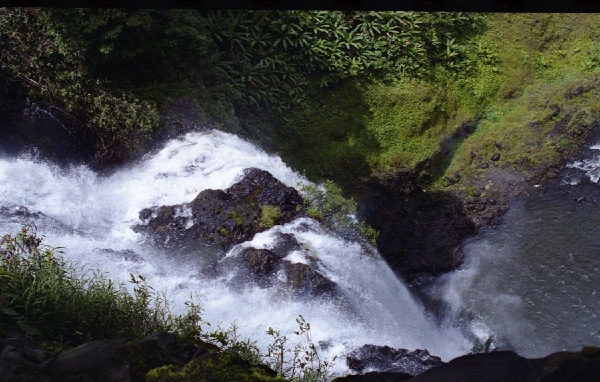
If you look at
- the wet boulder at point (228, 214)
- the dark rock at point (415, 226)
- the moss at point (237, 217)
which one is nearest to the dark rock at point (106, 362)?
A: the wet boulder at point (228, 214)

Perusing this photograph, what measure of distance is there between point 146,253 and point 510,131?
9738 mm

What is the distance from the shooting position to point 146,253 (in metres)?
9.52

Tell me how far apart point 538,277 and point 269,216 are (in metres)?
5.40

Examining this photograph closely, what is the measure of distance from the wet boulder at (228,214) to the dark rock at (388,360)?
2657 mm

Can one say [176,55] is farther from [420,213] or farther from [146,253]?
[420,213]

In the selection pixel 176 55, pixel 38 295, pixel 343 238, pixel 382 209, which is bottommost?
pixel 38 295

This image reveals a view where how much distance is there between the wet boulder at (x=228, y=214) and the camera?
9.75m

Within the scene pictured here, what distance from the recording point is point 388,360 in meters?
8.17

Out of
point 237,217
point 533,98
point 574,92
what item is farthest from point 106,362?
point 574,92

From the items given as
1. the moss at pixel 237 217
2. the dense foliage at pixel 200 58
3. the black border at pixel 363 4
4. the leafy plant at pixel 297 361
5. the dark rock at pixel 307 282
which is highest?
the dense foliage at pixel 200 58

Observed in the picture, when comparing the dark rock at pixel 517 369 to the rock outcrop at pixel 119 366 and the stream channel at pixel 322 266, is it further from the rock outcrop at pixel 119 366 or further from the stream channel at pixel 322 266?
the stream channel at pixel 322 266

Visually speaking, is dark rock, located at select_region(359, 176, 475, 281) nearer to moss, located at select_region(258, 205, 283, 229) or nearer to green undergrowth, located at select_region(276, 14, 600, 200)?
green undergrowth, located at select_region(276, 14, 600, 200)

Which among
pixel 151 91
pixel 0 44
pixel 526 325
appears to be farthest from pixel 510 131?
pixel 0 44

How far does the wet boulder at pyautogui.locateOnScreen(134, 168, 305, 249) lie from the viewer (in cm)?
975
